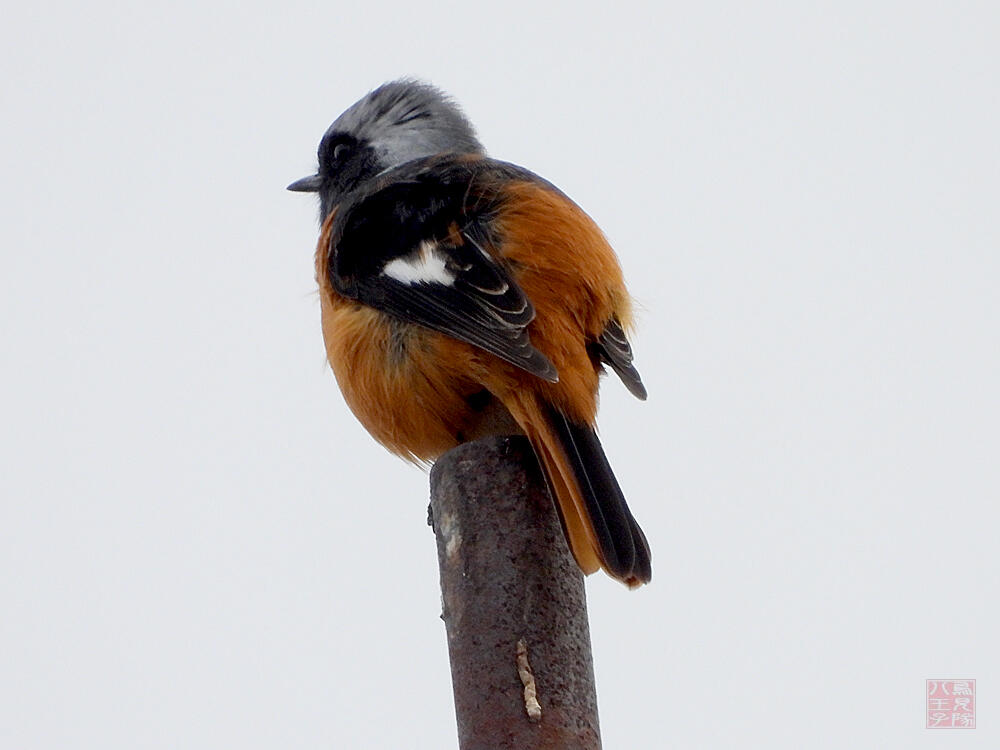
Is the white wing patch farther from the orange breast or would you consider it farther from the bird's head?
the bird's head

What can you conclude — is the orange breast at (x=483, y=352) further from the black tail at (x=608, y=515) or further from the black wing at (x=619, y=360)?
the black tail at (x=608, y=515)

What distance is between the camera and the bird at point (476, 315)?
3.92 m

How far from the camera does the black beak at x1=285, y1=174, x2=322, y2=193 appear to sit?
6.16 metres

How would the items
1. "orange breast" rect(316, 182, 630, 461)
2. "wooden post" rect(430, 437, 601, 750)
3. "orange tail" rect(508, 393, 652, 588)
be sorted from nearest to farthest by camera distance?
"wooden post" rect(430, 437, 601, 750), "orange tail" rect(508, 393, 652, 588), "orange breast" rect(316, 182, 630, 461)

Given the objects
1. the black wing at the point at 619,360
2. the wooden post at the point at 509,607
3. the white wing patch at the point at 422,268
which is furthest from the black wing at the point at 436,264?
the wooden post at the point at 509,607

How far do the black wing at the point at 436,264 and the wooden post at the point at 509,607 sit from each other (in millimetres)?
688

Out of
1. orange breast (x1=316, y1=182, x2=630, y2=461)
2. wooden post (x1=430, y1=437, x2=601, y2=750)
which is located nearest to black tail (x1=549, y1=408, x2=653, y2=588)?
wooden post (x1=430, y1=437, x2=601, y2=750)

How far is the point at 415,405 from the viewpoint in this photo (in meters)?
4.25

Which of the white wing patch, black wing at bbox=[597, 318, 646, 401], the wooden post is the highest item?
the white wing patch

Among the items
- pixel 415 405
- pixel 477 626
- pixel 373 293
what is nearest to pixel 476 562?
pixel 477 626

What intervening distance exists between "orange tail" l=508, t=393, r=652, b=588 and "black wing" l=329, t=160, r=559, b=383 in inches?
9.1

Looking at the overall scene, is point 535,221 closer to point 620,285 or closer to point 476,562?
point 620,285

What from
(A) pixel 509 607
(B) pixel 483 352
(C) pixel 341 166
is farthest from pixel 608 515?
(C) pixel 341 166

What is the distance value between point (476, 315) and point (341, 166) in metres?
2.31
